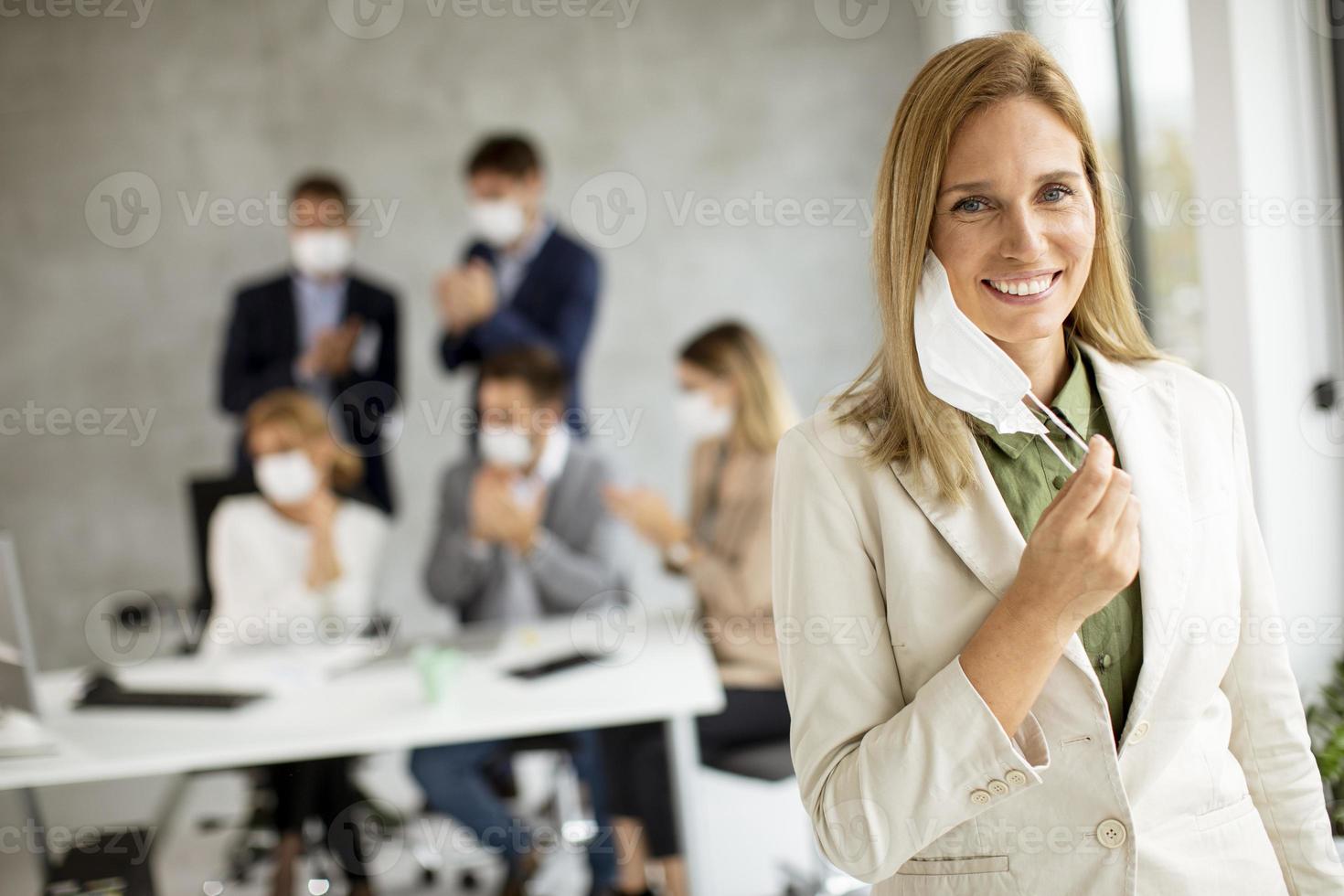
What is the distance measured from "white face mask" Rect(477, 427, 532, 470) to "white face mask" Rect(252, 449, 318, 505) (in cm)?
60

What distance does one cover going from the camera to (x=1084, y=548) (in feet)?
3.12

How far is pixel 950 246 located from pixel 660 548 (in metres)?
3.74

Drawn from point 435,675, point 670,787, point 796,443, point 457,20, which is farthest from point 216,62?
point 796,443

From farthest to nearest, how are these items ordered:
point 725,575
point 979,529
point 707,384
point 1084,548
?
point 707,384, point 725,575, point 979,529, point 1084,548

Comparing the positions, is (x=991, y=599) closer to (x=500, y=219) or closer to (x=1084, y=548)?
(x=1084, y=548)

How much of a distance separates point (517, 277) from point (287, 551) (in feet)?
5.08

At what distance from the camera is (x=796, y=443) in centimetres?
109

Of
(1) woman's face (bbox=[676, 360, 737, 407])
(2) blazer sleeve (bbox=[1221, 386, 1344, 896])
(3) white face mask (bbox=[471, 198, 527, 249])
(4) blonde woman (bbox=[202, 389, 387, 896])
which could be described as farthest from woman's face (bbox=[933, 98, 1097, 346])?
(3) white face mask (bbox=[471, 198, 527, 249])

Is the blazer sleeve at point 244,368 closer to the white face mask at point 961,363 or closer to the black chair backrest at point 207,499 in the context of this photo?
the black chair backrest at point 207,499

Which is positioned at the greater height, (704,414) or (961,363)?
(961,363)

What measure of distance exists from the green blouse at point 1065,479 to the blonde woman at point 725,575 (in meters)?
1.80

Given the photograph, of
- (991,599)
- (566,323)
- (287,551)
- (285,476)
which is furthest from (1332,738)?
(566,323)

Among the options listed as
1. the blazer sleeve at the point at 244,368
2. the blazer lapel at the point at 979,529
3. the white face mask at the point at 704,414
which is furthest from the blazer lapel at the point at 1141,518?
the blazer sleeve at the point at 244,368

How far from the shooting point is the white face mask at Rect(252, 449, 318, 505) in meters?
3.55
